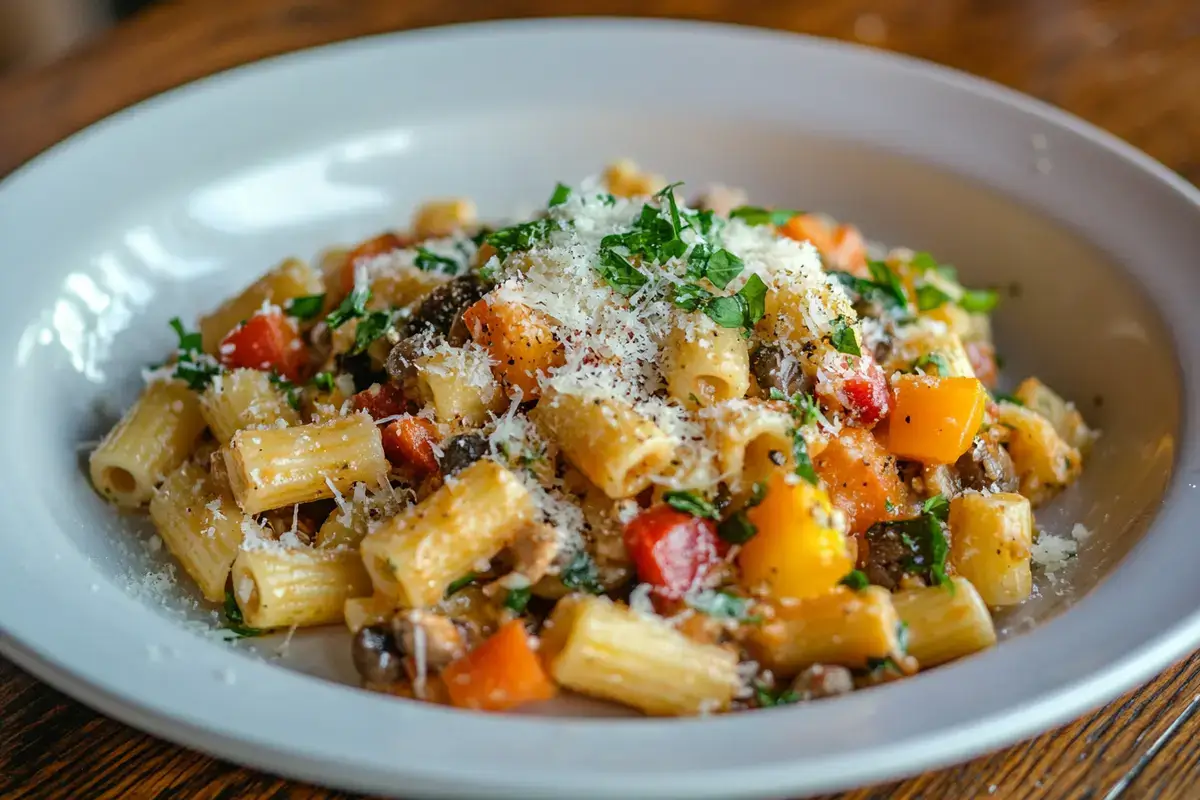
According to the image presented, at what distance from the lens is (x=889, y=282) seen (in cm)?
330

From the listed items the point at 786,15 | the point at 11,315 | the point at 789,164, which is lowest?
the point at 11,315

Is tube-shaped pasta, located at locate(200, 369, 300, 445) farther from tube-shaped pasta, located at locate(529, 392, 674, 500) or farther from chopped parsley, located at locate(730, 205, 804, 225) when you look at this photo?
chopped parsley, located at locate(730, 205, 804, 225)

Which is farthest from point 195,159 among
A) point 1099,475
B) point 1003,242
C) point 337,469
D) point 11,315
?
point 1099,475

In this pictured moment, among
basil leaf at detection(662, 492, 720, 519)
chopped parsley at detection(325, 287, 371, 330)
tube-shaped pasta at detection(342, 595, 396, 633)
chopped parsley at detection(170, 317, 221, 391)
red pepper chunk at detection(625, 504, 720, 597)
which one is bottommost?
chopped parsley at detection(170, 317, 221, 391)

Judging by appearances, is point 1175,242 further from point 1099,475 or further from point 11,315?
point 11,315

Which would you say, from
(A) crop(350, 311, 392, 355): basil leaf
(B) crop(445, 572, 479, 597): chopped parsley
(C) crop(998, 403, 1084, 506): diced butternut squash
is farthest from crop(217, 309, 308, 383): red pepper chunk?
(C) crop(998, 403, 1084, 506): diced butternut squash

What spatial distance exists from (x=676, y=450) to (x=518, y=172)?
196 centimetres

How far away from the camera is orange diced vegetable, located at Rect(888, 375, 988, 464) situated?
8.86 ft

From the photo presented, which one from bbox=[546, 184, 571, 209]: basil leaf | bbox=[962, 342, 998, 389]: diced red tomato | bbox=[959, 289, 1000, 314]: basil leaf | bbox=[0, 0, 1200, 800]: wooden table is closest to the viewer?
bbox=[546, 184, 571, 209]: basil leaf

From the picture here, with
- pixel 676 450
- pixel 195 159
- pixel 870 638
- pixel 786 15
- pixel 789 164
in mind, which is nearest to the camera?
pixel 870 638

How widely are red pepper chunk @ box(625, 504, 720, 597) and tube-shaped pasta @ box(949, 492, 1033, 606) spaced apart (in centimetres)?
58

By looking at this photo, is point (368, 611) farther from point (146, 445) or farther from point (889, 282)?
point (889, 282)

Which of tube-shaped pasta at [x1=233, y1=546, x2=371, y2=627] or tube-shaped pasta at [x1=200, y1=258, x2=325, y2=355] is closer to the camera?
tube-shaped pasta at [x1=233, y1=546, x2=371, y2=627]

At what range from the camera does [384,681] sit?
235 centimetres
